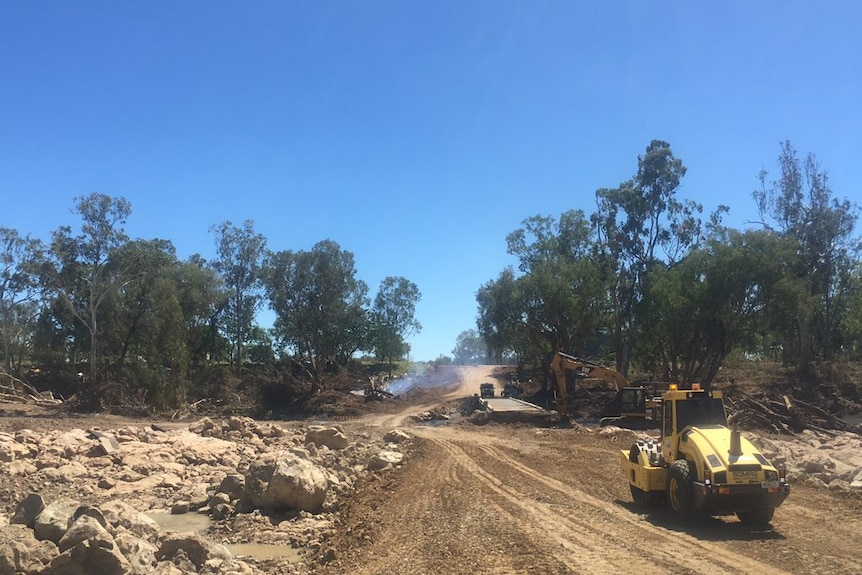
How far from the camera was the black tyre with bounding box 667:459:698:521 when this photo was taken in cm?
1091

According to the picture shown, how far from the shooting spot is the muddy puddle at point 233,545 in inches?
414

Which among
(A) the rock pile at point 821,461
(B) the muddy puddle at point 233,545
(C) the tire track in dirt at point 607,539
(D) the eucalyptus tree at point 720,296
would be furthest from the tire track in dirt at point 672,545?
(D) the eucalyptus tree at point 720,296

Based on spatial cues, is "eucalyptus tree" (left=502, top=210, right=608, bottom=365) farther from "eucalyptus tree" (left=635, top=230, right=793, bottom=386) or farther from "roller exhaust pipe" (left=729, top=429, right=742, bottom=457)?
"roller exhaust pipe" (left=729, top=429, right=742, bottom=457)

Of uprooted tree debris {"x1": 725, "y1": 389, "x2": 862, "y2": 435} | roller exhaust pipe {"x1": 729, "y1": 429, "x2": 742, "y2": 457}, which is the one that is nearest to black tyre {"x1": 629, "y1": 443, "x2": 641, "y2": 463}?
roller exhaust pipe {"x1": 729, "y1": 429, "x2": 742, "y2": 457}

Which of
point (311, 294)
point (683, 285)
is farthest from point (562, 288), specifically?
point (311, 294)

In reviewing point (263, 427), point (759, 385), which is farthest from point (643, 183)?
point (263, 427)

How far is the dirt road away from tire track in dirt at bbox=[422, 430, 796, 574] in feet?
0.06

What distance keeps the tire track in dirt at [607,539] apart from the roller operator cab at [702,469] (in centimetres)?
68

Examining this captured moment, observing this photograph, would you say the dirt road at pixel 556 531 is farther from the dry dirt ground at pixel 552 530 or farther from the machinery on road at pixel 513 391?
the machinery on road at pixel 513 391

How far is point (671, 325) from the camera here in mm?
37250

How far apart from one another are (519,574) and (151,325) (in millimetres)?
37671

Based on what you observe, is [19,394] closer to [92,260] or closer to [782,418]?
[92,260]

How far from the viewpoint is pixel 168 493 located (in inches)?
627

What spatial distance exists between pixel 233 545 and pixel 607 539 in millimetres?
6190
